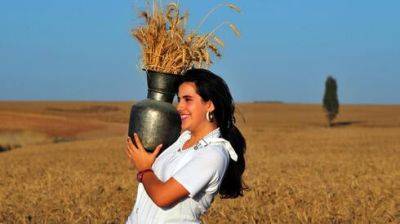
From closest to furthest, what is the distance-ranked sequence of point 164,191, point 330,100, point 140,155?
point 164,191 → point 140,155 → point 330,100

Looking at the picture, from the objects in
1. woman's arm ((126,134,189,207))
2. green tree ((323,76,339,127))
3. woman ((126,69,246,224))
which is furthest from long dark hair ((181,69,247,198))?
green tree ((323,76,339,127))

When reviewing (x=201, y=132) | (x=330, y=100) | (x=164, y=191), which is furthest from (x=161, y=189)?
(x=330, y=100)

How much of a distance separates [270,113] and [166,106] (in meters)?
120

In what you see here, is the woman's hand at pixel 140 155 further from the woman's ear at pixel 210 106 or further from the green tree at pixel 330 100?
the green tree at pixel 330 100

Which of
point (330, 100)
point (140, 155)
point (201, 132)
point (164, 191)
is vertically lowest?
point (330, 100)

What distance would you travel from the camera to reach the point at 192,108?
4027 millimetres

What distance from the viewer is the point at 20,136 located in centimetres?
6400

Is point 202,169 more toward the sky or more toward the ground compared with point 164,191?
more toward the sky

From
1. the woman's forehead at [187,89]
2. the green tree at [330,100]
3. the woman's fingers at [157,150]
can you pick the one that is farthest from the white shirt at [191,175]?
the green tree at [330,100]

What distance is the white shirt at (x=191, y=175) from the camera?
12.6 ft

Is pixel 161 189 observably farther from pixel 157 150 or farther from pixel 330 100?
pixel 330 100

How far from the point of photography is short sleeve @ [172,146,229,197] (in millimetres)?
3812

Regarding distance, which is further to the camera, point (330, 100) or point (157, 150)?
point (330, 100)

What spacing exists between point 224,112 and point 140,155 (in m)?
0.52
